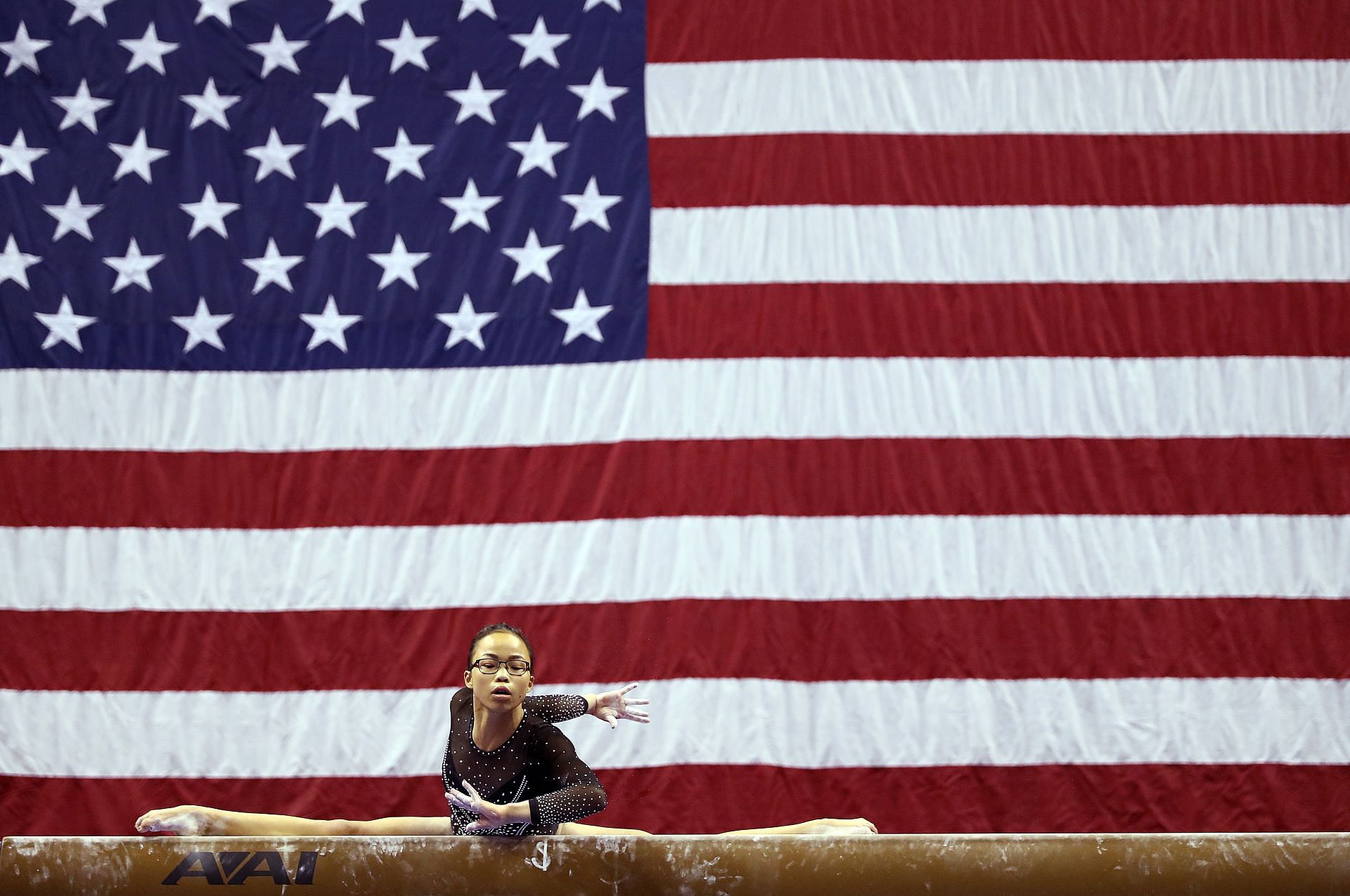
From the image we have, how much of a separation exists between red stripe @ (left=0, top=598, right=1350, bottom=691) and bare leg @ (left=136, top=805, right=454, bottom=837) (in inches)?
44.2

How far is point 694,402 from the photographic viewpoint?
4.31 meters

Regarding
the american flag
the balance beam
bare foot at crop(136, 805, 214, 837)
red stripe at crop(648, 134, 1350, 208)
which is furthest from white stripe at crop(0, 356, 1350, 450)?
the balance beam

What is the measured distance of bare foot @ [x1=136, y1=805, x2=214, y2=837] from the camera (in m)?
2.52

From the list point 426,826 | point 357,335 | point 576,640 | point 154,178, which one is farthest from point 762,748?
point 154,178

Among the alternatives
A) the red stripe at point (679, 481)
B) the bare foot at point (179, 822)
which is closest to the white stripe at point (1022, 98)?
the red stripe at point (679, 481)

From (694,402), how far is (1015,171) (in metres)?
1.50

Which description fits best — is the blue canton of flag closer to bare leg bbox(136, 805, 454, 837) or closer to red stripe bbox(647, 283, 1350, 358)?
red stripe bbox(647, 283, 1350, 358)

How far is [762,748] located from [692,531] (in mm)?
806

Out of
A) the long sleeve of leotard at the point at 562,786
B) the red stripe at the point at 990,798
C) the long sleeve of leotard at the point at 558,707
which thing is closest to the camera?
the long sleeve of leotard at the point at 562,786

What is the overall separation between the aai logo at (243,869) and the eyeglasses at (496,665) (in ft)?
2.09

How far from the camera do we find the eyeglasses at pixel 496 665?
281 cm

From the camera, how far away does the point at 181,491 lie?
4316 mm

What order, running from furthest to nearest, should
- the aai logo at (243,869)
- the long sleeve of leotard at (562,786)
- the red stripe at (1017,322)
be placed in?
1. the red stripe at (1017,322)
2. the long sleeve of leotard at (562,786)
3. the aai logo at (243,869)

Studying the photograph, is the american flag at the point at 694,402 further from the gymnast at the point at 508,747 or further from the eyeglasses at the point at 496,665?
the eyeglasses at the point at 496,665
